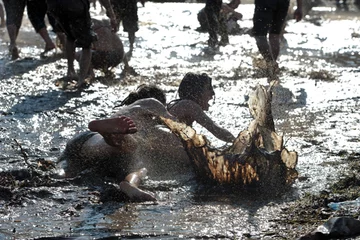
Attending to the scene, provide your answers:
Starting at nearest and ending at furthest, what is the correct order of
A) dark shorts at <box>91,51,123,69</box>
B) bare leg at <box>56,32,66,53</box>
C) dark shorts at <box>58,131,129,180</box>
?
1. dark shorts at <box>58,131,129,180</box>
2. dark shorts at <box>91,51,123,69</box>
3. bare leg at <box>56,32,66,53</box>

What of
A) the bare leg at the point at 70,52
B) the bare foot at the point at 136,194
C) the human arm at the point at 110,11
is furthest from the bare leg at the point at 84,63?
the bare foot at the point at 136,194

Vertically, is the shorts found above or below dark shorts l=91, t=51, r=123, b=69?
above

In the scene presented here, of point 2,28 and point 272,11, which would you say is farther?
point 2,28

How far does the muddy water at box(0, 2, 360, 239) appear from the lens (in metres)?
4.72

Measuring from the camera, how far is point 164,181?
228 inches

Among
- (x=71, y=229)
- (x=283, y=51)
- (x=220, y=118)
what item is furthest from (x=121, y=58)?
(x=71, y=229)

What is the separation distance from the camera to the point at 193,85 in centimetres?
669

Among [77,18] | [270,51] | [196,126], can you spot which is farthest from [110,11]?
[196,126]

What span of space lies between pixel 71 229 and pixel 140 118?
1661 millimetres

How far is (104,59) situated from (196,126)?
3022 millimetres

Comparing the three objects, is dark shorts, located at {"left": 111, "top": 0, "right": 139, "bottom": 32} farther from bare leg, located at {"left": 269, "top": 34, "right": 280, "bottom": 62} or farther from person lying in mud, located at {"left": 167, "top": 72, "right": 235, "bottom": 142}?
person lying in mud, located at {"left": 167, "top": 72, "right": 235, "bottom": 142}

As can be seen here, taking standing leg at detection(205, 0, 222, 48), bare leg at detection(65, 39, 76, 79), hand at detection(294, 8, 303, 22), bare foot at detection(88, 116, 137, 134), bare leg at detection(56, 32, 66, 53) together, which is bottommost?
standing leg at detection(205, 0, 222, 48)

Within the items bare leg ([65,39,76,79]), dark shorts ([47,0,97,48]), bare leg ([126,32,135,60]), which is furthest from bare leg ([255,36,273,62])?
bare leg ([126,32,135,60])

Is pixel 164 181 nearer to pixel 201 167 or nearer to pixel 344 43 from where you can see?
pixel 201 167
